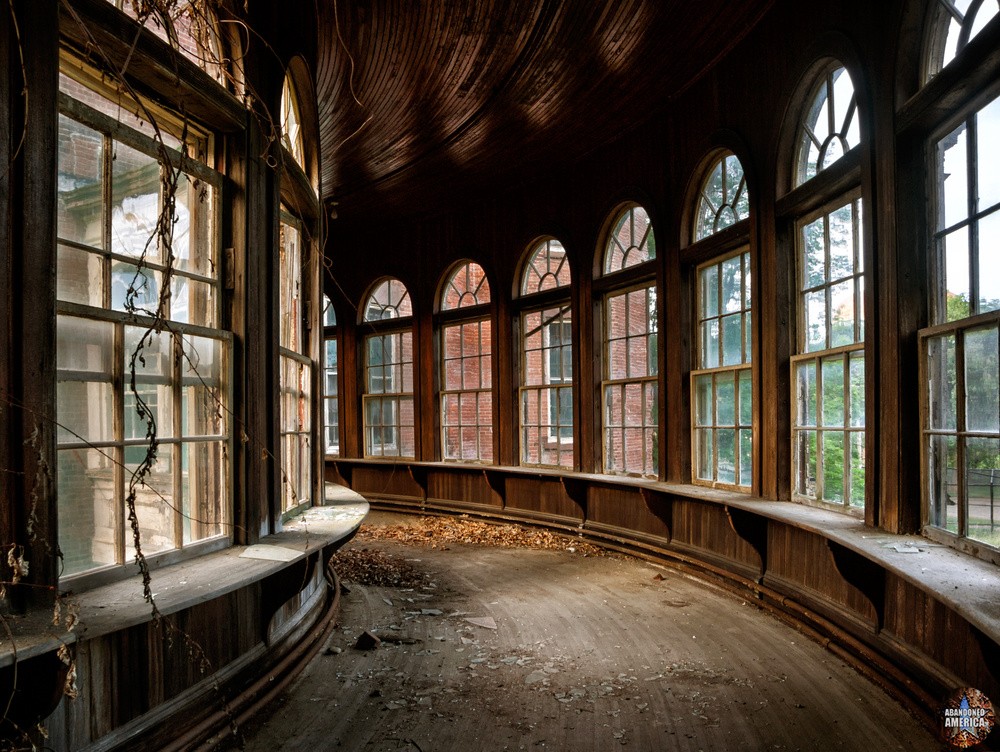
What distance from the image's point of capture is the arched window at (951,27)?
2.61 metres

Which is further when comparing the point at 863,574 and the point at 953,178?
the point at 863,574

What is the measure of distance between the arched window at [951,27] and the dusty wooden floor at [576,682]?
2664mm

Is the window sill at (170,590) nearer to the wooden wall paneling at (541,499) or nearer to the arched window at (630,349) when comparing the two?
the arched window at (630,349)

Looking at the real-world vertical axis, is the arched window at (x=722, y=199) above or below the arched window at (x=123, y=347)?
above

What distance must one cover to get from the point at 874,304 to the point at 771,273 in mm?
1026

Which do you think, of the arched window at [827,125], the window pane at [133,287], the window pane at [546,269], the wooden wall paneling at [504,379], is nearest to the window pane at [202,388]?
the window pane at [133,287]

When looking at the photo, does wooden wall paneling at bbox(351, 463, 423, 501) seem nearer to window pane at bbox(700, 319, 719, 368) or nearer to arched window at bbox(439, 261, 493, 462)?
arched window at bbox(439, 261, 493, 462)

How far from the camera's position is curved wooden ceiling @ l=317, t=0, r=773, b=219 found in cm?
443

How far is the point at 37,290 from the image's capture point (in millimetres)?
1925

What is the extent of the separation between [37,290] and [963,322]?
321 cm

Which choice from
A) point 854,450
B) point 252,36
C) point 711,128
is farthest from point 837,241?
point 252,36

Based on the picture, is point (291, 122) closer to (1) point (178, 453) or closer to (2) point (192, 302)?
(2) point (192, 302)

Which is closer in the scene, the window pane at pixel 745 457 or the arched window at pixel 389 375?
the window pane at pixel 745 457

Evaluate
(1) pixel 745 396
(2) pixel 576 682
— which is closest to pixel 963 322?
(1) pixel 745 396
